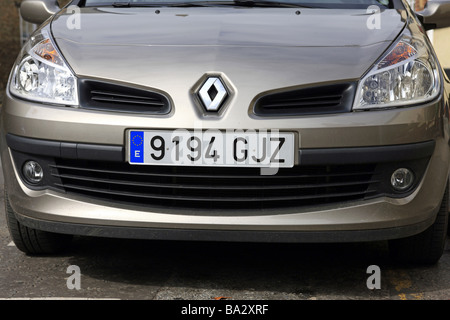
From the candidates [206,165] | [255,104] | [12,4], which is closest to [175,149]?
[206,165]

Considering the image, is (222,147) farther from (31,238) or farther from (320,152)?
(31,238)

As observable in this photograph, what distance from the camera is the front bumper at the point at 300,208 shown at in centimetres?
298

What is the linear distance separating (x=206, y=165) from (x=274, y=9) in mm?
1113

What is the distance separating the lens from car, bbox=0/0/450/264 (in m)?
2.97

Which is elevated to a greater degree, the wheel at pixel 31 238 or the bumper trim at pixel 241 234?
the bumper trim at pixel 241 234

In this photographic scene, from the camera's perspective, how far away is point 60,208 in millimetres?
3166

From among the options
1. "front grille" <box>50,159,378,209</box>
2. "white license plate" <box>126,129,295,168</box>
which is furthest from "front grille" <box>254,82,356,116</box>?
"front grille" <box>50,159,378,209</box>

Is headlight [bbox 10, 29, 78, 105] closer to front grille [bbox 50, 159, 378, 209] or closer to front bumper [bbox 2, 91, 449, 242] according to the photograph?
front bumper [bbox 2, 91, 449, 242]

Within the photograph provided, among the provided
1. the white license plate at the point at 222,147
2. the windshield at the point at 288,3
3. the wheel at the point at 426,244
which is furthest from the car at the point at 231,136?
the windshield at the point at 288,3

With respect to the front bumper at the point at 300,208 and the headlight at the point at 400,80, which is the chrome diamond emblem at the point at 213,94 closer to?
the front bumper at the point at 300,208

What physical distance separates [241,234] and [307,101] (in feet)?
1.83

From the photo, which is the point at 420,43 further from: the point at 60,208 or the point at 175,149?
the point at 60,208

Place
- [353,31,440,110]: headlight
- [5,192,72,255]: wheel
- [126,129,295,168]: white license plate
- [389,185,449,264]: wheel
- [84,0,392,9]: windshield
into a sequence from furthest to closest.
Answer: [84,0,392,9]: windshield, [5,192,72,255]: wheel, [389,185,449,264]: wheel, [353,31,440,110]: headlight, [126,129,295,168]: white license plate

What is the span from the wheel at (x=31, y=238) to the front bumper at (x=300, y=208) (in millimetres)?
394
